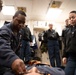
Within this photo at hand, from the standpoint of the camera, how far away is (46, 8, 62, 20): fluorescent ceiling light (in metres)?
6.22

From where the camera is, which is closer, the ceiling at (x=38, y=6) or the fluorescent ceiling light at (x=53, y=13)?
the ceiling at (x=38, y=6)

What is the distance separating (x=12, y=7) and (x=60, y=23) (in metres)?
2.62

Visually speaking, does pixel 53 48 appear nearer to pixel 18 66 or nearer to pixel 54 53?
pixel 54 53

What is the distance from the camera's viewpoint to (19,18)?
1.50m

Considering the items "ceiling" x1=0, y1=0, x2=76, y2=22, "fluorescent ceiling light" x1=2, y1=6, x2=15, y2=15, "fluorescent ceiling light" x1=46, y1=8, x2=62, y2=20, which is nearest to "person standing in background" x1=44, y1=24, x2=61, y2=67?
"ceiling" x1=0, y1=0, x2=76, y2=22

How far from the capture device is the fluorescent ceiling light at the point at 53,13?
6.22 meters

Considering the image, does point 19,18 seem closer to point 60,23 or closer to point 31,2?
point 31,2

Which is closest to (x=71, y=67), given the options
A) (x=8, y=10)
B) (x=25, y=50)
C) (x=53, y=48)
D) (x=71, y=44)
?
(x=71, y=44)

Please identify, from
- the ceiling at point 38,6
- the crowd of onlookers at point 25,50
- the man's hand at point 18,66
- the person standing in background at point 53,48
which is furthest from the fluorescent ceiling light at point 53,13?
the man's hand at point 18,66

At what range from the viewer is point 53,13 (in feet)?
21.5

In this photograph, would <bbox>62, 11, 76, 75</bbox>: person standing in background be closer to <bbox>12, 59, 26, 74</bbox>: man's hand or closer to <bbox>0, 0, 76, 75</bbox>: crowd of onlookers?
<bbox>0, 0, 76, 75</bbox>: crowd of onlookers

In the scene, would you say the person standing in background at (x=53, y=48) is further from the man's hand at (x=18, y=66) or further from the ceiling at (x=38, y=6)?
the man's hand at (x=18, y=66)

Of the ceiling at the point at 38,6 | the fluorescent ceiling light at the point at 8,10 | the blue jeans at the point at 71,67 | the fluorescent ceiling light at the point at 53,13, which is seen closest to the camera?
the blue jeans at the point at 71,67

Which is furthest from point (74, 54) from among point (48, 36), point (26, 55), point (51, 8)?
point (51, 8)
